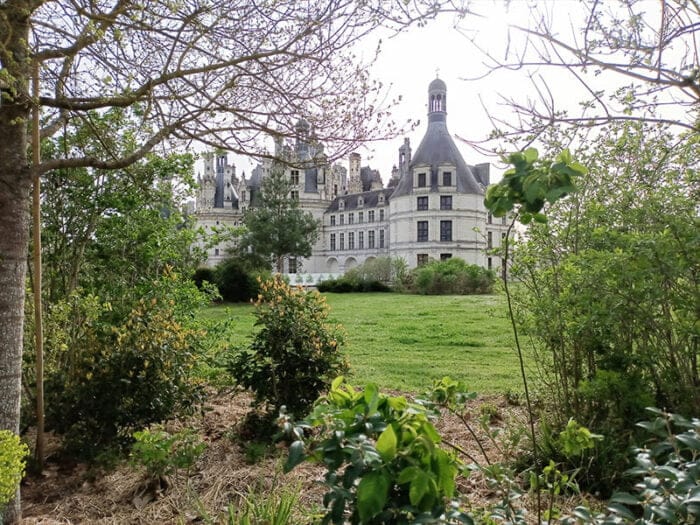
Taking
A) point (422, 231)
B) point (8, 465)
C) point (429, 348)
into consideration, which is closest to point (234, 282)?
point (429, 348)

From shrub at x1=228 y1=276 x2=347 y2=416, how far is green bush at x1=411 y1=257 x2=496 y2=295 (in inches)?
792

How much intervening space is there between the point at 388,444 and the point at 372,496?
0.13 metres

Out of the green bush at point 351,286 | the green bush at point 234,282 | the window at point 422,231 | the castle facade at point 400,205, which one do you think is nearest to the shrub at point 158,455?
the green bush at point 234,282

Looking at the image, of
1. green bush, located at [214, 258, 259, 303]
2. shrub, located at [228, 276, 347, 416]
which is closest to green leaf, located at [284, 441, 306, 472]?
shrub, located at [228, 276, 347, 416]

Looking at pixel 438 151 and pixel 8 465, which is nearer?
pixel 8 465

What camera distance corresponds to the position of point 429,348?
897 centimetres

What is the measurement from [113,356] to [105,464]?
2.34 feet

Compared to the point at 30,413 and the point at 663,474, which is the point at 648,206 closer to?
the point at 663,474

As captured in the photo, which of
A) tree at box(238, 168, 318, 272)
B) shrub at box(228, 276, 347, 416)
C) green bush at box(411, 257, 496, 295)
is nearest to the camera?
shrub at box(228, 276, 347, 416)

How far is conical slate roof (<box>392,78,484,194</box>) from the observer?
41.8 metres

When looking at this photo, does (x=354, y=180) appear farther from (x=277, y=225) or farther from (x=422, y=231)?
(x=277, y=225)

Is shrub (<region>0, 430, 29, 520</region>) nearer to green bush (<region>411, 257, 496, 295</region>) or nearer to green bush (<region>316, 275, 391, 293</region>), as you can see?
green bush (<region>411, 257, 496, 295</region>)

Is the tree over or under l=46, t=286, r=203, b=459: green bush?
over

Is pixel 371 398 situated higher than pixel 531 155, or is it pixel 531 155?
pixel 531 155
